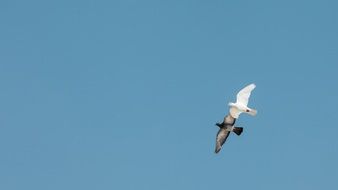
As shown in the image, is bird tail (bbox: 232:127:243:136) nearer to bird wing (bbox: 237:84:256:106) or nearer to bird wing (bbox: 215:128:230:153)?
bird wing (bbox: 215:128:230:153)

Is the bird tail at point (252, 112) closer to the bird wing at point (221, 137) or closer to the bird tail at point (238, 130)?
the bird tail at point (238, 130)

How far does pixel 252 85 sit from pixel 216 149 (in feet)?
30.0

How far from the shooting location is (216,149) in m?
107

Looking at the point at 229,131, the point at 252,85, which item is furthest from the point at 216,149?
the point at 252,85

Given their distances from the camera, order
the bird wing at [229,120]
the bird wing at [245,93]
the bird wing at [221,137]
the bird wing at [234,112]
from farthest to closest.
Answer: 1. the bird wing at [221,137]
2. the bird wing at [229,120]
3. the bird wing at [234,112]
4. the bird wing at [245,93]

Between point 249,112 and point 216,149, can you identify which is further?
point 216,149

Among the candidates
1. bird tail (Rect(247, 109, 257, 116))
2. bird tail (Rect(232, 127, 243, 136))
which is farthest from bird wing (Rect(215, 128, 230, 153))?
bird tail (Rect(247, 109, 257, 116))

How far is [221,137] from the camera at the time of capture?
4240 inches

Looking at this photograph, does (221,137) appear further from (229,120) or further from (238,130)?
(229,120)

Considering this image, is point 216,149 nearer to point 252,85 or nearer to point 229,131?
point 229,131

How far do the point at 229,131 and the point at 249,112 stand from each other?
6242 mm

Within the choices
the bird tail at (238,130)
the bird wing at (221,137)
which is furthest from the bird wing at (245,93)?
the bird wing at (221,137)

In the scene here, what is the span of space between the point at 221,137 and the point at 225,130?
151 centimetres

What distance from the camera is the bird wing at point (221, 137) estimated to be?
107 metres
